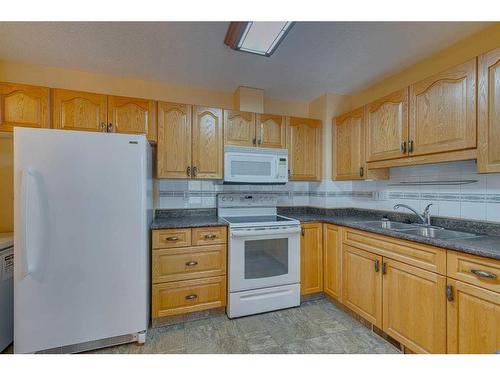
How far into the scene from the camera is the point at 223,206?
2.59 meters

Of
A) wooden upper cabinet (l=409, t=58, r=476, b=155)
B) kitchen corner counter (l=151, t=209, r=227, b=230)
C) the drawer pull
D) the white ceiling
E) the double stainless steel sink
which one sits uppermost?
the white ceiling

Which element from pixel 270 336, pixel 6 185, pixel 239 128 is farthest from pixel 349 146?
pixel 6 185

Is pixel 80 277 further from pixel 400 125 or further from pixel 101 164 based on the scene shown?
pixel 400 125

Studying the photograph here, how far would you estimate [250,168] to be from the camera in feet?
7.84

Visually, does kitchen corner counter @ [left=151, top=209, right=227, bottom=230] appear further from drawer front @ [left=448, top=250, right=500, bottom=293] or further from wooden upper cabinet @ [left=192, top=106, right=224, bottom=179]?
drawer front @ [left=448, top=250, right=500, bottom=293]

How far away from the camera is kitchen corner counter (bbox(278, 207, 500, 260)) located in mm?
1252

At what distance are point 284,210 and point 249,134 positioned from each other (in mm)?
1054

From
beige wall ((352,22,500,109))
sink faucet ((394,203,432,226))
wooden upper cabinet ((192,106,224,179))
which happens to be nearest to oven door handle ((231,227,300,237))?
wooden upper cabinet ((192,106,224,179))

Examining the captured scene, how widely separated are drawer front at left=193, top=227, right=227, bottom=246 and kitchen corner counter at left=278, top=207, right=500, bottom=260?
2.63 feet

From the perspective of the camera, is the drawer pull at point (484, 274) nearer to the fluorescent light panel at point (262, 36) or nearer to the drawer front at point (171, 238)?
the fluorescent light panel at point (262, 36)

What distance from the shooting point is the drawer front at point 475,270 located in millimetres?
1149

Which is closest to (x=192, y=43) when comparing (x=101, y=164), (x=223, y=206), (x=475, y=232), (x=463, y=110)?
(x=101, y=164)

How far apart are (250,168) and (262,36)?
3.84 ft
